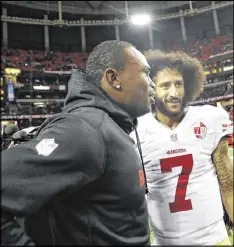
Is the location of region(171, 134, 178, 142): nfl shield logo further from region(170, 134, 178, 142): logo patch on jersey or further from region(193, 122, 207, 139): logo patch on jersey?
region(193, 122, 207, 139): logo patch on jersey

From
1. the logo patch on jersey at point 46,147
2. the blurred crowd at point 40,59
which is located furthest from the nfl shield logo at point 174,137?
the blurred crowd at point 40,59

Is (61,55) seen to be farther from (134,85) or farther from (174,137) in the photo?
(134,85)

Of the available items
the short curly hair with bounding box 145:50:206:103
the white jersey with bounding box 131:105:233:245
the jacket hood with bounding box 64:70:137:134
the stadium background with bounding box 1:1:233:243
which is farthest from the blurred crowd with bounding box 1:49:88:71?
the jacket hood with bounding box 64:70:137:134

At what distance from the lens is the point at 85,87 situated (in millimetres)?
1061

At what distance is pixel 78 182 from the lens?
0.82 m

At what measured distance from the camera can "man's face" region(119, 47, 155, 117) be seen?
3.77 feet

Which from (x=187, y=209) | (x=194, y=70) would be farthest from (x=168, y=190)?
(x=194, y=70)

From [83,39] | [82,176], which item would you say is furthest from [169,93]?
[83,39]

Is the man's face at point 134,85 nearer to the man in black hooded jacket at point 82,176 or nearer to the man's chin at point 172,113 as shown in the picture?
the man in black hooded jacket at point 82,176

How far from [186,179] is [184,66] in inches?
40.1

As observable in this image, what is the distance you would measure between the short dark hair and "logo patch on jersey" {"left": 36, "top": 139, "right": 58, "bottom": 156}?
432 mm

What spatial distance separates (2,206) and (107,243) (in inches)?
15.1

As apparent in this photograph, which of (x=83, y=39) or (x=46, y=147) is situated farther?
(x=83, y=39)

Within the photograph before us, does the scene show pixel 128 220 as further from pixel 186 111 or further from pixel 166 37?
pixel 166 37
